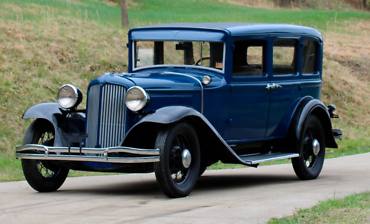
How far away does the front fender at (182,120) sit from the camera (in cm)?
621

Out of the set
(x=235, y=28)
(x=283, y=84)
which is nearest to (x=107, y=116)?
(x=235, y=28)

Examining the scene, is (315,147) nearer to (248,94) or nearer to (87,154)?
(248,94)

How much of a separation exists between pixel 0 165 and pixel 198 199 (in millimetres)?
5016

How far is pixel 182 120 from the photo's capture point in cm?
651

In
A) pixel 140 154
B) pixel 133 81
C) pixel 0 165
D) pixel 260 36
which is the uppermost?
pixel 260 36

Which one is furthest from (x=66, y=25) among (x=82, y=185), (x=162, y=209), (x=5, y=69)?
(x=162, y=209)

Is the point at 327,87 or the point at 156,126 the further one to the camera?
the point at 327,87

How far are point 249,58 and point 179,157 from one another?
2.28m

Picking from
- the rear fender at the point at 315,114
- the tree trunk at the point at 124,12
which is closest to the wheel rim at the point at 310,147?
the rear fender at the point at 315,114

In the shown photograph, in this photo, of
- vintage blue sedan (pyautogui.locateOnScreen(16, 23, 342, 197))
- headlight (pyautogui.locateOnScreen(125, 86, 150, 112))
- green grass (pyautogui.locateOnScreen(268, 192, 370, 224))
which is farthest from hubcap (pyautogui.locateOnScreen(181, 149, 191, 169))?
green grass (pyautogui.locateOnScreen(268, 192, 370, 224))

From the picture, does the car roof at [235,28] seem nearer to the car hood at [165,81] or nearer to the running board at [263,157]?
the car hood at [165,81]

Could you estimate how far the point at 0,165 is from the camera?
10.0m

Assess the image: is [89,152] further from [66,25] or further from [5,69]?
[66,25]

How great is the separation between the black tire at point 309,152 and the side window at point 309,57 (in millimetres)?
895
